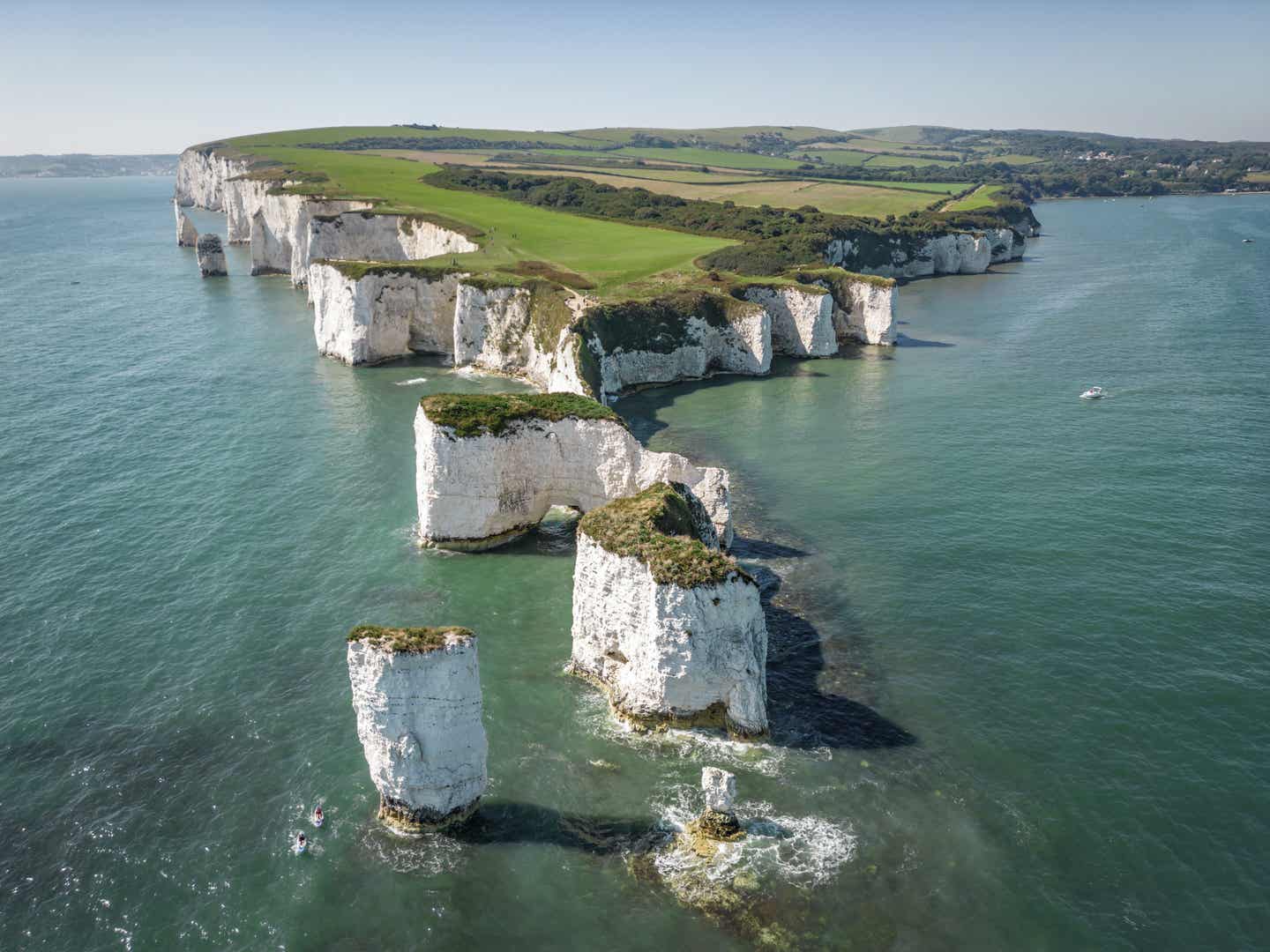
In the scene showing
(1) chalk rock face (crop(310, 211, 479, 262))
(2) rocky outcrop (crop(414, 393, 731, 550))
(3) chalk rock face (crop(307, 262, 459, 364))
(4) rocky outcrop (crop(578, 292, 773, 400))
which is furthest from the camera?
(1) chalk rock face (crop(310, 211, 479, 262))

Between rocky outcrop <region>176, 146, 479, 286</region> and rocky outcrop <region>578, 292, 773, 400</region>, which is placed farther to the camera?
rocky outcrop <region>176, 146, 479, 286</region>

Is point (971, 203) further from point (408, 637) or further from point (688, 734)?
point (408, 637)

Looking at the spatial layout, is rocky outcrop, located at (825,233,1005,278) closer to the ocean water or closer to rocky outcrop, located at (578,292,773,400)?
rocky outcrop, located at (578,292,773,400)

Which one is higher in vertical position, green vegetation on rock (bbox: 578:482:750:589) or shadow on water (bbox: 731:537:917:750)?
green vegetation on rock (bbox: 578:482:750:589)

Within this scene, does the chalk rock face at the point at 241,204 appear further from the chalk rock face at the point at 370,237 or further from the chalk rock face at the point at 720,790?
the chalk rock face at the point at 720,790

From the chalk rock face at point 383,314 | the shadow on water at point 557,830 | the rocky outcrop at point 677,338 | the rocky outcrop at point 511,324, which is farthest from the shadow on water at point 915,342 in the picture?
the shadow on water at point 557,830

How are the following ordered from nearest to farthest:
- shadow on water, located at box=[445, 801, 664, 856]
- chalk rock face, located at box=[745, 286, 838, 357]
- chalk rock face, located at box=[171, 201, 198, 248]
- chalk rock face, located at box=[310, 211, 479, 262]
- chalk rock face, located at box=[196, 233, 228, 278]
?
shadow on water, located at box=[445, 801, 664, 856]
chalk rock face, located at box=[745, 286, 838, 357]
chalk rock face, located at box=[310, 211, 479, 262]
chalk rock face, located at box=[196, 233, 228, 278]
chalk rock face, located at box=[171, 201, 198, 248]

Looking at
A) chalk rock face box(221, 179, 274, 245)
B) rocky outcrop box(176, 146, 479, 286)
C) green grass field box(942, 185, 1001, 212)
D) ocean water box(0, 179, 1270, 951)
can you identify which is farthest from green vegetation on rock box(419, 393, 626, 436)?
green grass field box(942, 185, 1001, 212)

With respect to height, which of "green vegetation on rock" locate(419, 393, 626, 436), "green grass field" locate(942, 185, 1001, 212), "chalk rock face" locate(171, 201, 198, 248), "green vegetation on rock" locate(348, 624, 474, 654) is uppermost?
"green grass field" locate(942, 185, 1001, 212)

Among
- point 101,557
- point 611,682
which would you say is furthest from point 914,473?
point 101,557
